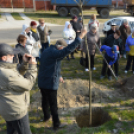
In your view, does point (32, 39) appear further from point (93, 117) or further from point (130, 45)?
point (130, 45)

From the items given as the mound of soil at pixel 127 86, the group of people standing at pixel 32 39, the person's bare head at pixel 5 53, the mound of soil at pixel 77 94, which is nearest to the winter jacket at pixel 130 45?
the mound of soil at pixel 127 86

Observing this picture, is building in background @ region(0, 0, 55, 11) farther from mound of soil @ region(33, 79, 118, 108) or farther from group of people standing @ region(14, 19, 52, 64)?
mound of soil @ region(33, 79, 118, 108)

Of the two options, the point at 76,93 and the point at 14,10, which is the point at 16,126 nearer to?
the point at 76,93

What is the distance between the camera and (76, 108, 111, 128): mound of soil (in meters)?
4.04

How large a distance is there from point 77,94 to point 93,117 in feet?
2.70

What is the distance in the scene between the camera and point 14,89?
2.26 metres

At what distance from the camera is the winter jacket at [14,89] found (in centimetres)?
Answer: 219

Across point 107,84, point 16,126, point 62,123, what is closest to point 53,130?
point 62,123

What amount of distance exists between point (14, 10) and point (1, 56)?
25766 millimetres

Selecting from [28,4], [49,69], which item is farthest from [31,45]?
[28,4]

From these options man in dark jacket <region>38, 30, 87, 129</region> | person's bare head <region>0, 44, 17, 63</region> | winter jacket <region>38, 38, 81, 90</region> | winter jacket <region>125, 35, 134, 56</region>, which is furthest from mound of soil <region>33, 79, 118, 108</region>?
person's bare head <region>0, 44, 17, 63</region>

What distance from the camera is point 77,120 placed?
399cm

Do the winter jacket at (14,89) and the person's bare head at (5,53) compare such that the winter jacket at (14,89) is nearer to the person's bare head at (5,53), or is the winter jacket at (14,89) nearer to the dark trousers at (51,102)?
the person's bare head at (5,53)

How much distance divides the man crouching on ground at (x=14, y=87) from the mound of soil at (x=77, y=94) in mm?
1825
